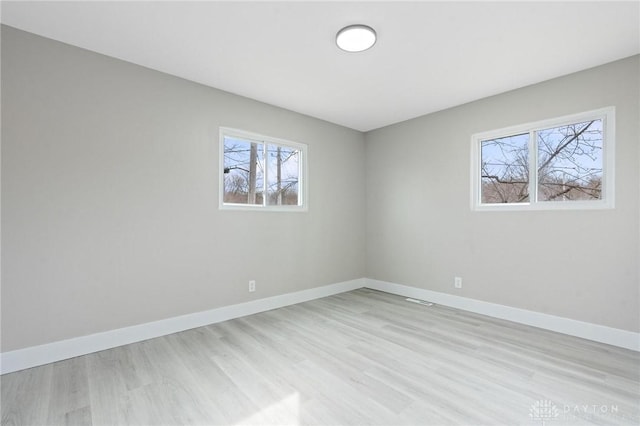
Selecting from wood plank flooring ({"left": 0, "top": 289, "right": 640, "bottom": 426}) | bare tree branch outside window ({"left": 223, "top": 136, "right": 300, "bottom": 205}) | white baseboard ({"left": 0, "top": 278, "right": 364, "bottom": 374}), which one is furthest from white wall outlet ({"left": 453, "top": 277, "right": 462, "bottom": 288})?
bare tree branch outside window ({"left": 223, "top": 136, "right": 300, "bottom": 205})

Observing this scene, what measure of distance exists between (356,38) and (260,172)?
2.01 meters

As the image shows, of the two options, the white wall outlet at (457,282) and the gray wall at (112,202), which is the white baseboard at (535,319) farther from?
the gray wall at (112,202)

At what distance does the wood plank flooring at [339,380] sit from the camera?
174 centimetres

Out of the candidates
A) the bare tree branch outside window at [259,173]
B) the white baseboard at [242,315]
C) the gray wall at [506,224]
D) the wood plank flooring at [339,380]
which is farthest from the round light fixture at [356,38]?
the white baseboard at [242,315]

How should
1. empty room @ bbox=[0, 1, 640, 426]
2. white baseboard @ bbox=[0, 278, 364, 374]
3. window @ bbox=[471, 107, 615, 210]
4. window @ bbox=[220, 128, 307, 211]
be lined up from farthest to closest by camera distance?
window @ bbox=[220, 128, 307, 211]
window @ bbox=[471, 107, 615, 210]
white baseboard @ bbox=[0, 278, 364, 374]
empty room @ bbox=[0, 1, 640, 426]

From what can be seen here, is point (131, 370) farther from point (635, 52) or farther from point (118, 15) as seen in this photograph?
point (635, 52)

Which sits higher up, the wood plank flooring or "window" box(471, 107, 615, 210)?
"window" box(471, 107, 615, 210)

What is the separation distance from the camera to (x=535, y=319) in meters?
3.15

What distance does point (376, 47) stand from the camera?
8.24ft

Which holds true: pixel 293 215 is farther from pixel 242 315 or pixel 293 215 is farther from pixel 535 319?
pixel 535 319

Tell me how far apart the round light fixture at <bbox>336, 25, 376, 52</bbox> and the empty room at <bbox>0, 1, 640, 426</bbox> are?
20mm

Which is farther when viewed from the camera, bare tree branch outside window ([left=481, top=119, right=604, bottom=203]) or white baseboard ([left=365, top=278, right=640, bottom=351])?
bare tree branch outside window ([left=481, top=119, right=604, bottom=203])

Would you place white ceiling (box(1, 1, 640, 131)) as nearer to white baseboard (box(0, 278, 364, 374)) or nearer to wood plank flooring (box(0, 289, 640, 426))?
white baseboard (box(0, 278, 364, 374))

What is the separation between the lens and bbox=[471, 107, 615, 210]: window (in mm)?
2842
